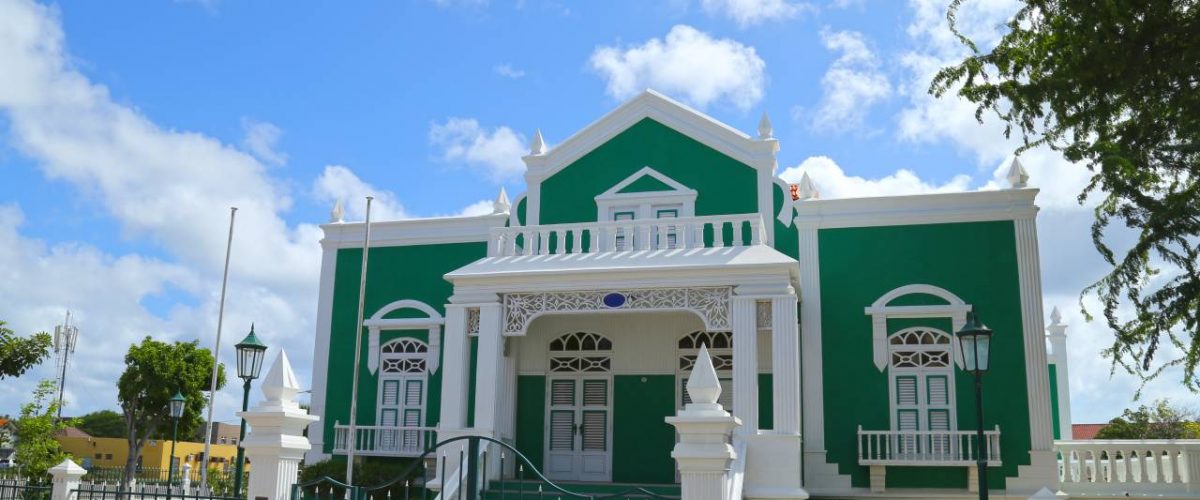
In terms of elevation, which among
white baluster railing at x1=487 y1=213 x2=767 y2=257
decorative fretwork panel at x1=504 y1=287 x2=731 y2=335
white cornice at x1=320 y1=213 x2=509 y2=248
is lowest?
decorative fretwork panel at x1=504 y1=287 x2=731 y2=335

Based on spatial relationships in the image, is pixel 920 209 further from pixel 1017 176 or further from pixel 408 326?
pixel 408 326

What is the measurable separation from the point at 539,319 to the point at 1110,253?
28.0ft

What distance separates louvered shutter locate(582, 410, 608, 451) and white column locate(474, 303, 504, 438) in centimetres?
222

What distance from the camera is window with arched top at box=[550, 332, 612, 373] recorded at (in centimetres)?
1645

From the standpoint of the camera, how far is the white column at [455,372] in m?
14.4

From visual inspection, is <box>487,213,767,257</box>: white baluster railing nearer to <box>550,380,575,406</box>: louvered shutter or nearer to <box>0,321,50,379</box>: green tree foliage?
<box>550,380,575,406</box>: louvered shutter

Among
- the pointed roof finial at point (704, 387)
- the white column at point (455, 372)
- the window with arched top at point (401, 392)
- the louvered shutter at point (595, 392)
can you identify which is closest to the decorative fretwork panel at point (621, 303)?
the white column at point (455, 372)

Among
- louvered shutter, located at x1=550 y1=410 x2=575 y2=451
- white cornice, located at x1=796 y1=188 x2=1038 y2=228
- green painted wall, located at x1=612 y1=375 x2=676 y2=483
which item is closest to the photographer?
white cornice, located at x1=796 y1=188 x2=1038 y2=228

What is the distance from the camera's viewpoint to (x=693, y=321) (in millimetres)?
15969

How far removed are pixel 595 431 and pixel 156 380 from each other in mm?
18390

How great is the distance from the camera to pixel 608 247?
1497 cm

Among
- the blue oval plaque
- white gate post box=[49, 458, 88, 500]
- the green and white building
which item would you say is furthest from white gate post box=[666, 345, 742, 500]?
the blue oval plaque

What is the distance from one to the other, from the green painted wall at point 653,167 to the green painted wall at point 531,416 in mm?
2736

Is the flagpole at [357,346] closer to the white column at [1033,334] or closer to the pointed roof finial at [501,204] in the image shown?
the pointed roof finial at [501,204]
